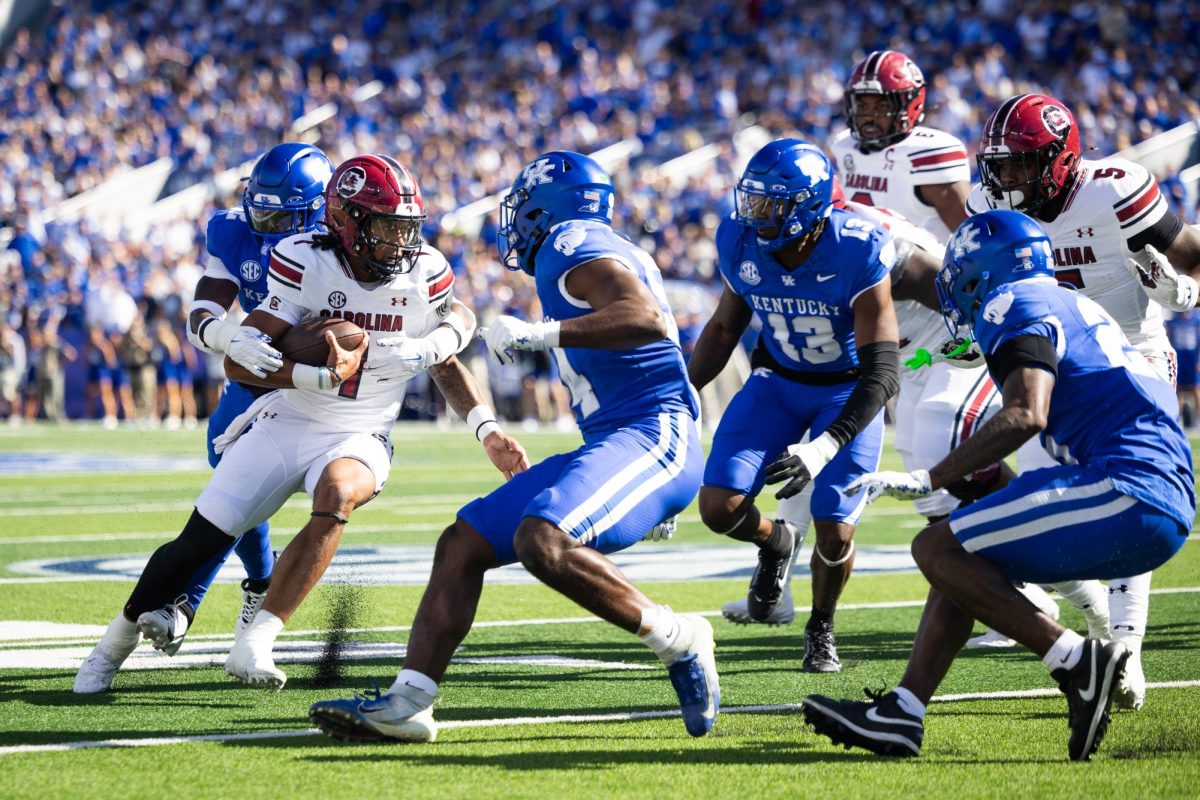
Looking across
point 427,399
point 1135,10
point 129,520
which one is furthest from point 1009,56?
point 129,520

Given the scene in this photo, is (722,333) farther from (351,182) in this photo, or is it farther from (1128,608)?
(1128,608)

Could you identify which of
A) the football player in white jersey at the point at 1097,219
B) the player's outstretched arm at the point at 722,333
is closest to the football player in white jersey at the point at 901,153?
the football player in white jersey at the point at 1097,219

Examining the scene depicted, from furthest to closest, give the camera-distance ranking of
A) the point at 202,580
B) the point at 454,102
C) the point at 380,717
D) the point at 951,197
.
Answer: the point at 454,102 → the point at 951,197 → the point at 202,580 → the point at 380,717

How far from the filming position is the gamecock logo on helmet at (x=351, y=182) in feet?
16.4

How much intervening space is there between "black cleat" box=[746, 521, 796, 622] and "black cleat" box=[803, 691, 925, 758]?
1.76 m

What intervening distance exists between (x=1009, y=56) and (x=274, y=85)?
12.5 meters

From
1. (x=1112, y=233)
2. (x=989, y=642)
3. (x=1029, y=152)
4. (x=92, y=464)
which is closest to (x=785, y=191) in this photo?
(x=1029, y=152)

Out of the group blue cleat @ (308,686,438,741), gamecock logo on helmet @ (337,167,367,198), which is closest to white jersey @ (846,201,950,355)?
gamecock logo on helmet @ (337,167,367,198)

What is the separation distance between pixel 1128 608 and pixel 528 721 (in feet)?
6.27

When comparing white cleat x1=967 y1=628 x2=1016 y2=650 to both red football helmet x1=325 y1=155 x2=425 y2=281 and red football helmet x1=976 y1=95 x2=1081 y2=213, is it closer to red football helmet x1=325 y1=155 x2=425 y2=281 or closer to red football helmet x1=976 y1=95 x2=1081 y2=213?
red football helmet x1=976 y1=95 x2=1081 y2=213

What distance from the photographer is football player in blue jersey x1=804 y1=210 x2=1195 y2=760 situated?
4031 mm

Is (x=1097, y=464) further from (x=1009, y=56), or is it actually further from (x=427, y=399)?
(x=1009, y=56)

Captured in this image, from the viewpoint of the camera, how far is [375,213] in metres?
5.01

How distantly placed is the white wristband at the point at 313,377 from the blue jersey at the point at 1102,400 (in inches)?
76.0
